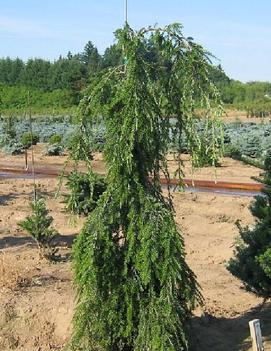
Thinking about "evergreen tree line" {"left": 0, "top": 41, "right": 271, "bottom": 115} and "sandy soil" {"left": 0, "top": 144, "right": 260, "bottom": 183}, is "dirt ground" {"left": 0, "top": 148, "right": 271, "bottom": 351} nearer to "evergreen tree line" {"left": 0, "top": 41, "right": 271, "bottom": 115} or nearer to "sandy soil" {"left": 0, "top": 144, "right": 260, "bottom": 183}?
"sandy soil" {"left": 0, "top": 144, "right": 260, "bottom": 183}

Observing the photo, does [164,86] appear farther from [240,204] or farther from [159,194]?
[240,204]

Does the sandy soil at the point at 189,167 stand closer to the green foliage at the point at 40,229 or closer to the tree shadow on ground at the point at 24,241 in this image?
the tree shadow on ground at the point at 24,241

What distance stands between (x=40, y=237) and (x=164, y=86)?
6.38 metres

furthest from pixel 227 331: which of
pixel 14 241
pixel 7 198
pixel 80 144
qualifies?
pixel 7 198

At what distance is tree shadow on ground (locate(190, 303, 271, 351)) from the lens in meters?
8.54

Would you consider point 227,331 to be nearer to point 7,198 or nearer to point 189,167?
point 7,198

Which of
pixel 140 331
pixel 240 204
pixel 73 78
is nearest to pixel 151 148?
pixel 140 331

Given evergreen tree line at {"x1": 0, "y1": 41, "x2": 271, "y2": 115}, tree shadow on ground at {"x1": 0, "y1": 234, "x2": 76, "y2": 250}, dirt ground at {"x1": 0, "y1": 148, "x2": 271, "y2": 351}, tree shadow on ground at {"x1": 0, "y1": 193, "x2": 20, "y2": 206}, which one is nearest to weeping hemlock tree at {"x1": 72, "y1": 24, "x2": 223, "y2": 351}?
dirt ground at {"x1": 0, "y1": 148, "x2": 271, "y2": 351}

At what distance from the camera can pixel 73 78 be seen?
5956 centimetres

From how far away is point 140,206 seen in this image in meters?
6.99

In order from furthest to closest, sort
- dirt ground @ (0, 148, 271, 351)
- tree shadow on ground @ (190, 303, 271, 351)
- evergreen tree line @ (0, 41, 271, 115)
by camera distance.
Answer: evergreen tree line @ (0, 41, 271, 115)
dirt ground @ (0, 148, 271, 351)
tree shadow on ground @ (190, 303, 271, 351)

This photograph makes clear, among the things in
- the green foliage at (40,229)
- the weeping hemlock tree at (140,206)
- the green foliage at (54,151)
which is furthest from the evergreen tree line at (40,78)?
the weeping hemlock tree at (140,206)

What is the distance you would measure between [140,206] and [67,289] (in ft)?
11.9

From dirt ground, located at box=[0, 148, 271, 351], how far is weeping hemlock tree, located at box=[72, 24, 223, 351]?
77cm
